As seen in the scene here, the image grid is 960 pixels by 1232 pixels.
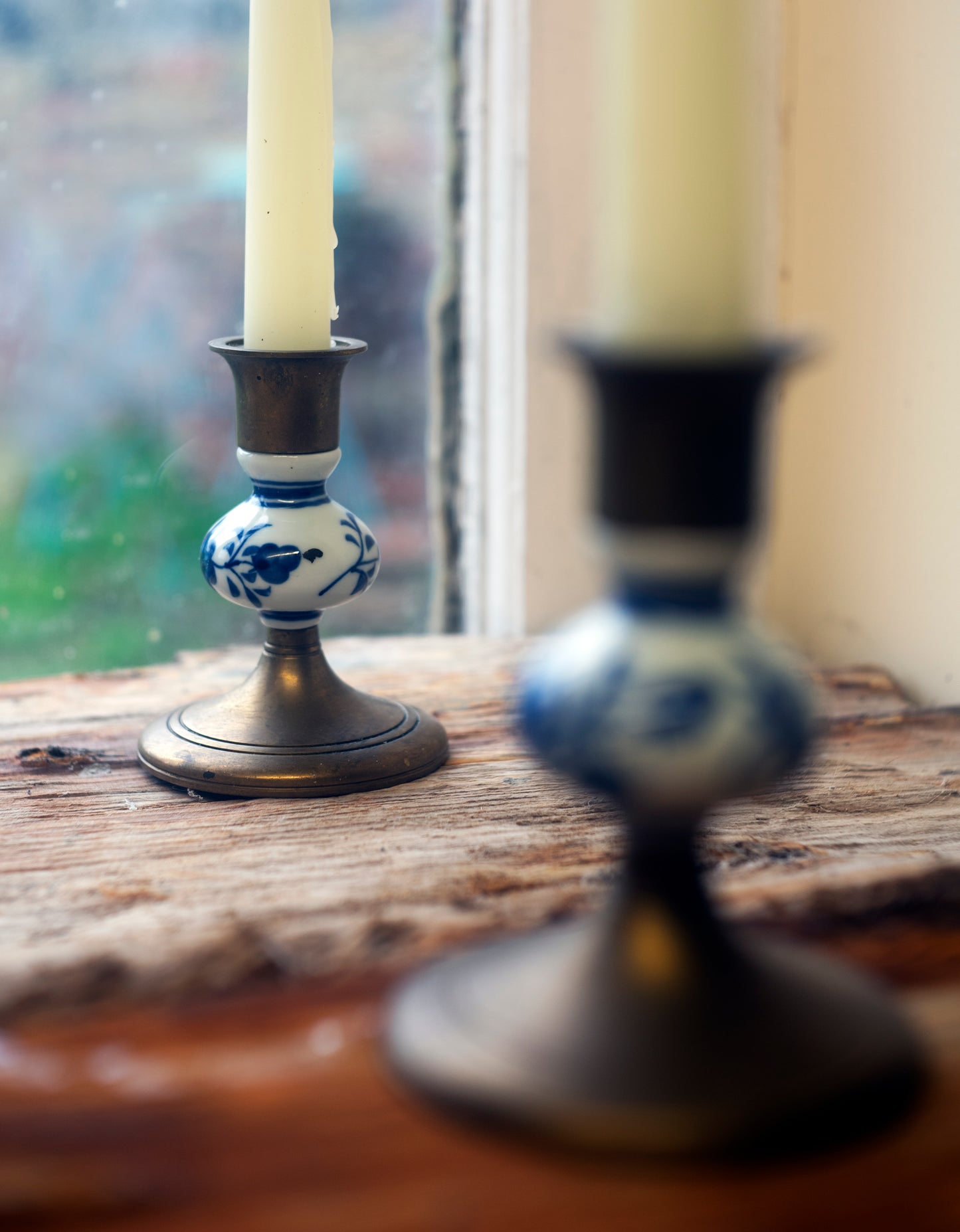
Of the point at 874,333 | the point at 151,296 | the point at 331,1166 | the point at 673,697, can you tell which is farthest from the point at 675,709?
the point at 151,296

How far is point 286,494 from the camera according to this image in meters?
0.68

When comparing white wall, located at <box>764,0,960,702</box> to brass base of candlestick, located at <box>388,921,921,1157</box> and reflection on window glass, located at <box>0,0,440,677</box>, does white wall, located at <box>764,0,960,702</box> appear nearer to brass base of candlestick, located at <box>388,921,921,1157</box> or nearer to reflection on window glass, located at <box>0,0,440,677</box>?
reflection on window glass, located at <box>0,0,440,677</box>

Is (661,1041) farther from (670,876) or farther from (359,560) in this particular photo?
(359,560)

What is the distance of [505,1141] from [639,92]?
28cm

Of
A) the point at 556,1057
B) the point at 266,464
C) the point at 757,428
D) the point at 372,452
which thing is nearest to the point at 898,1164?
the point at 556,1057

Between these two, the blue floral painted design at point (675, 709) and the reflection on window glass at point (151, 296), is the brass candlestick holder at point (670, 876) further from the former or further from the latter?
the reflection on window glass at point (151, 296)

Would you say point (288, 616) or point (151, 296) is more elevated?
point (151, 296)

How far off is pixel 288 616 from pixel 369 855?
149 millimetres

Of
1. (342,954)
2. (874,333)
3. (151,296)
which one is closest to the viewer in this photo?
(342,954)

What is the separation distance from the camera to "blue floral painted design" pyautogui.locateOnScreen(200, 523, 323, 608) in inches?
26.4

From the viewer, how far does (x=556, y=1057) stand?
385 millimetres

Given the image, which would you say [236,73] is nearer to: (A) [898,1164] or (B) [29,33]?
(B) [29,33]

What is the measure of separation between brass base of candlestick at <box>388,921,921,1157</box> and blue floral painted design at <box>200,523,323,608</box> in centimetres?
28

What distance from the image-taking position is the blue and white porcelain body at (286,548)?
672mm
